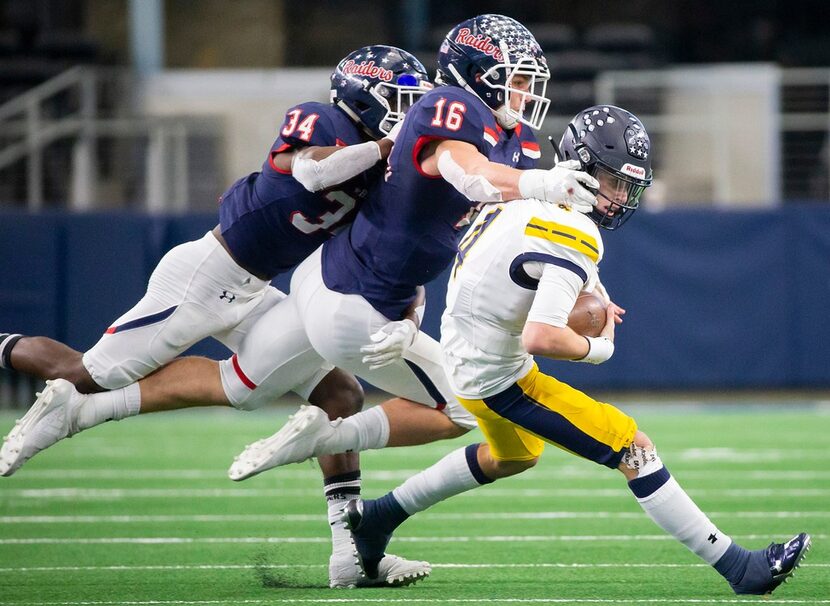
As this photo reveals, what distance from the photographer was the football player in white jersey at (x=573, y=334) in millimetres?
4016

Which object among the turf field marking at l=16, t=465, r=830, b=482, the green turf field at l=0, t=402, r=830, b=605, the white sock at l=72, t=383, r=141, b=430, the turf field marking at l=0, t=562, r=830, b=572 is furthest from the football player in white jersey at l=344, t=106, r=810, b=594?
the turf field marking at l=16, t=465, r=830, b=482

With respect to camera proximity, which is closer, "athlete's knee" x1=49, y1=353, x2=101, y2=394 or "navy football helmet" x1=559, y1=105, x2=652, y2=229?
"navy football helmet" x1=559, y1=105, x2=652, y2=229

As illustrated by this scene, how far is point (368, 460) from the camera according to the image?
8.09 m

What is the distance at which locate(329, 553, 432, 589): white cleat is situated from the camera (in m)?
4.65

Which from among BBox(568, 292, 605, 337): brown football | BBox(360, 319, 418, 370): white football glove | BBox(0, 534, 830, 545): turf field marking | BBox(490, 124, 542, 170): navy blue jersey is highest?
BBox(490, 124, 542, 170): navy blue jersey

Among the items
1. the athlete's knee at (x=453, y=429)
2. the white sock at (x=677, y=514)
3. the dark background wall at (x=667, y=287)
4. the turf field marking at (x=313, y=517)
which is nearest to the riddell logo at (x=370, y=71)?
the athlete's knee at (x=453, y=429)

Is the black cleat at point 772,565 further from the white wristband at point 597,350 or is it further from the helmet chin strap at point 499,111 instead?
the helmet chin strap at point 499,111

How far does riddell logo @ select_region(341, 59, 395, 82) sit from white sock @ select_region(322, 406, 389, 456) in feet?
3.81

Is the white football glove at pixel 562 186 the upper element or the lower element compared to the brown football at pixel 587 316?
upper

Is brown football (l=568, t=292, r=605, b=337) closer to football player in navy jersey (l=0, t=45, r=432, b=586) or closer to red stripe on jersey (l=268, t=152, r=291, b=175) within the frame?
football player in navy jersey (l=0, t=45, r=432, b=586)

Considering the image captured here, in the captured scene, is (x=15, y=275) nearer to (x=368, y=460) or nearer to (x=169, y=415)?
(x=169, y=415)

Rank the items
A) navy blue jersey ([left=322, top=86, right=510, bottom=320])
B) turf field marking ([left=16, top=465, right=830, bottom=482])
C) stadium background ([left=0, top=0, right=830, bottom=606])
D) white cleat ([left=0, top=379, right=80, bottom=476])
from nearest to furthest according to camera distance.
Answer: navy blue jersey ([left=322, top=86, right=510, bottom=320]) → white cleat ([left=0, top=379, right=80, bottom=476]) → stadium background ([left=0, top=0, right=830, bottom=606]) → turf field marking ([left=16, top=465, right=830, bottom=482])

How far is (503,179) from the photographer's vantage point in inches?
159

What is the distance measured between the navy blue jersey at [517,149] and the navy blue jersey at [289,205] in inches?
18.7
